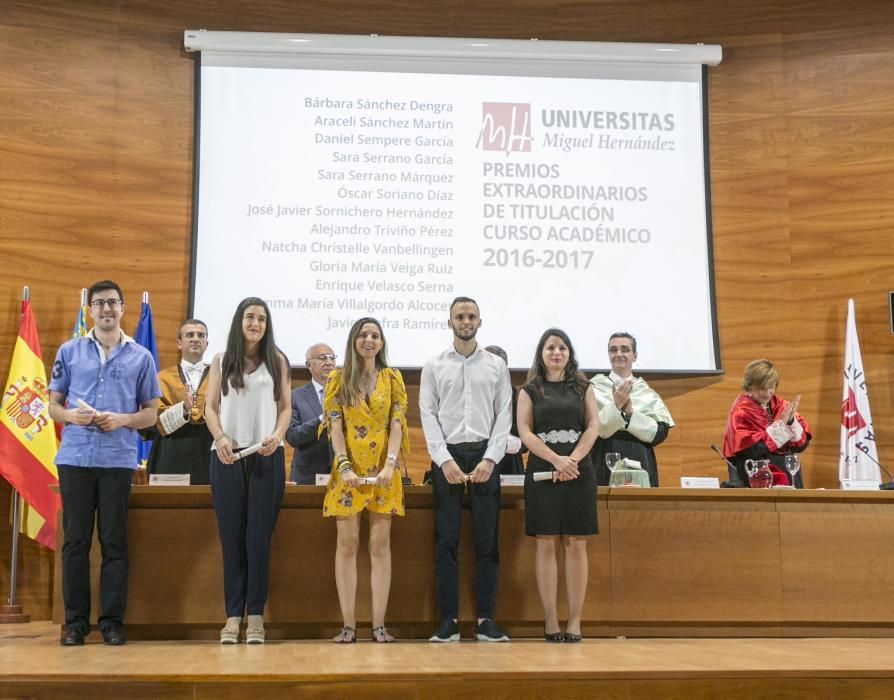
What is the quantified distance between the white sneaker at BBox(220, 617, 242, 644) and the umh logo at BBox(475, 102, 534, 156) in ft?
12.7

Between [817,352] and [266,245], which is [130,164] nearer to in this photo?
[266,245]

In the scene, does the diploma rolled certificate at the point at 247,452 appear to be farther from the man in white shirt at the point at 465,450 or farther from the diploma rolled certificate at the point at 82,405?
the man in white shirt at the point at 465,450

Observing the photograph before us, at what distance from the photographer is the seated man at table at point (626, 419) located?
4.88 metres

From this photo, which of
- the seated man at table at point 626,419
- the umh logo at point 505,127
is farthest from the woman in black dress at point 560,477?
the umh logo at point 505,127

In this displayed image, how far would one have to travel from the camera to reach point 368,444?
4297 mm

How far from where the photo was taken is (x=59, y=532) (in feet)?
14.5

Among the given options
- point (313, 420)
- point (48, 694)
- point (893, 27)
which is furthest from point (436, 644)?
point (893, 27)

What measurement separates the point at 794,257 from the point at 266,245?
11.9ft

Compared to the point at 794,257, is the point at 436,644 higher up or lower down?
lower down

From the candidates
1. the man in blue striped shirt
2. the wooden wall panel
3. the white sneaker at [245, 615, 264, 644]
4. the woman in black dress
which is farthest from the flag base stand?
the woman in black dress

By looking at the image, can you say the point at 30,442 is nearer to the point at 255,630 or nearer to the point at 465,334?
the point at 255,630

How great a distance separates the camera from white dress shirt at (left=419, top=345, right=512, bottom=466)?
4355mm

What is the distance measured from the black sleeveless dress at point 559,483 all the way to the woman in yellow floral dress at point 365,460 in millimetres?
573

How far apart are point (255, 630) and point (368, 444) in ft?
2.91
